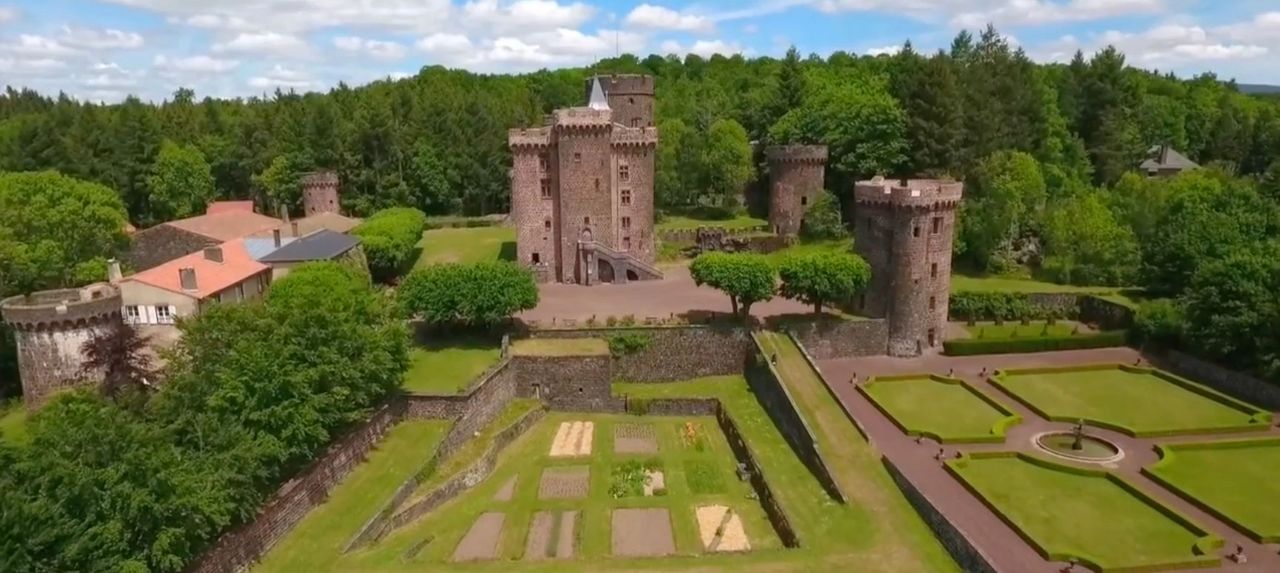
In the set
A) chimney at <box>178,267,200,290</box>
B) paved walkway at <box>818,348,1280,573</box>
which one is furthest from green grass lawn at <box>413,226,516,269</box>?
paved walkway at <box>818,348,1280,573</box>

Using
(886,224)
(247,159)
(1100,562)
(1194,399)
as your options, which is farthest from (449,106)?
(1100,562)

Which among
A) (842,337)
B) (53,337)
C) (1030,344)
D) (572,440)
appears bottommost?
(572,440)

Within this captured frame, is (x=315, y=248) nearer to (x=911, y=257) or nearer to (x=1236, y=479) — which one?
A: (x=911, y=257)

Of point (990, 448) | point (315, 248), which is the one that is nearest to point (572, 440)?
point (990, 448)

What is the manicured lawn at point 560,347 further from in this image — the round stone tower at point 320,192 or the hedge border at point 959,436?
the round stone tower at point 320,192

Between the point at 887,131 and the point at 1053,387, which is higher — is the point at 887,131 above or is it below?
above

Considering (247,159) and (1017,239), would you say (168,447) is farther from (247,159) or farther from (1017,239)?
(247,159)
